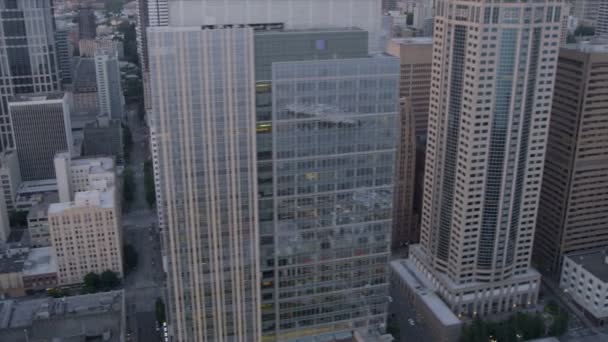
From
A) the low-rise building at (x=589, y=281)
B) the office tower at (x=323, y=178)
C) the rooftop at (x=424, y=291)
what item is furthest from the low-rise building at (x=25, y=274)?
the low-rise building at (x=589, y=281)

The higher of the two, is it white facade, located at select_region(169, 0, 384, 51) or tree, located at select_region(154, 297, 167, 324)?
white facade, located at select_region(169, 0, 384, 51)

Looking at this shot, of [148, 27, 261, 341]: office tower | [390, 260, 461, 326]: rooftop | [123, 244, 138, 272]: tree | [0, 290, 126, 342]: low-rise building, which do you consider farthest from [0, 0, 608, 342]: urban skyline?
[390, 260, 461, 326]: rooftop

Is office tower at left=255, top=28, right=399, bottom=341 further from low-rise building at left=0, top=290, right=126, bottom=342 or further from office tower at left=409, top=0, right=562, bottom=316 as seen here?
office tower at left=409, top=0, right=562, bottom=316

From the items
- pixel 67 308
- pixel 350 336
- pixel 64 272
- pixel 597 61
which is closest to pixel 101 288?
pixel 64 272

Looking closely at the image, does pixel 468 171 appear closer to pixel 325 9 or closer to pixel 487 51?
pixel 487 51

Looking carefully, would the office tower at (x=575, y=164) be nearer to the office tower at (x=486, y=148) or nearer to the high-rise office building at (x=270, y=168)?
the office tower at (x=486, y=148)

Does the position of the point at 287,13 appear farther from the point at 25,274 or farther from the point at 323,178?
the point at 25,274
